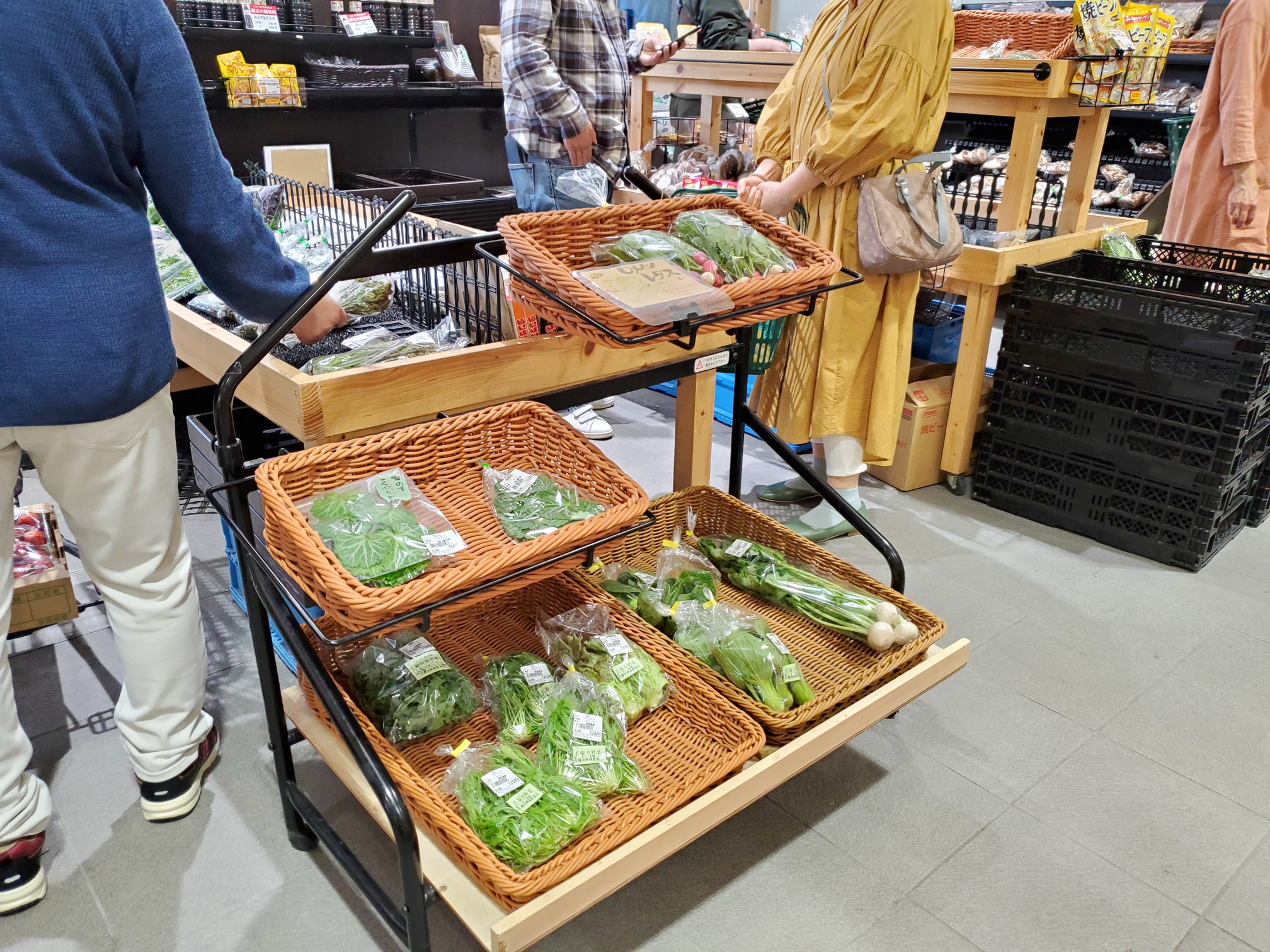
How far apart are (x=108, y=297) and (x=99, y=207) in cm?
13

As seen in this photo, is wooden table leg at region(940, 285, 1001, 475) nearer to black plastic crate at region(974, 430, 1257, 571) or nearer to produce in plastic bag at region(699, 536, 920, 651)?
black plastic crate at region(974, 430, 1257, 571)

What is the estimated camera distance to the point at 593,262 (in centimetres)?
170

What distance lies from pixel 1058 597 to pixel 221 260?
230 centimetres

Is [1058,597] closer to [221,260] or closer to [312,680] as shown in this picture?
[312,680]

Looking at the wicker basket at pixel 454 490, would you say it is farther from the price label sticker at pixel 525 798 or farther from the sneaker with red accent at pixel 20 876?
the sneaker with red accent at pixel 20 876

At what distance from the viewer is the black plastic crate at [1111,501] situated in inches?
109

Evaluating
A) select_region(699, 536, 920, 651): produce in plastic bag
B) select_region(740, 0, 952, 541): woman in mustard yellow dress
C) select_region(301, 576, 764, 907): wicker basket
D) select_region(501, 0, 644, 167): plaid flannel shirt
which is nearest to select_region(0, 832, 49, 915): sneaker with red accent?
select_region(301, 576, 764, 907): wicker basket

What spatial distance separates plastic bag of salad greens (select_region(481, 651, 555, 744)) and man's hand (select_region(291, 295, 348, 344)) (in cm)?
67

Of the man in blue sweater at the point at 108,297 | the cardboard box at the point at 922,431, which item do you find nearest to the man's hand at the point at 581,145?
the cardboard box at the point at 922,431

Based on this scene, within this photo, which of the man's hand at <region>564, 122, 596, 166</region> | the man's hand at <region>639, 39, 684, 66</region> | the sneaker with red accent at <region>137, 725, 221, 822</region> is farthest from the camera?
the man's hand at <region>639, 39, 684, 66</region>

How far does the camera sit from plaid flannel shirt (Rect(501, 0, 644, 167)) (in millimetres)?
2998

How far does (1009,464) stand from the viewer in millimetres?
3139

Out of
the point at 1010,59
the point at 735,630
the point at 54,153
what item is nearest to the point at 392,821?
the point at 735,630

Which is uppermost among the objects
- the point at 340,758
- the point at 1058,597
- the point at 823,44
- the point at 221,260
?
the point at 823,44
